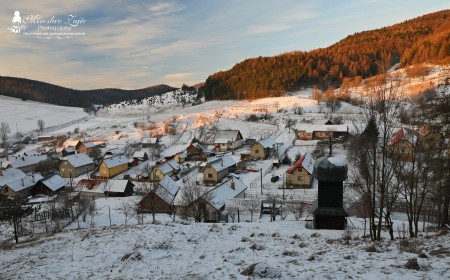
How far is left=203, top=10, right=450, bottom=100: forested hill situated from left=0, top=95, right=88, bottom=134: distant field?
6982 centimetres

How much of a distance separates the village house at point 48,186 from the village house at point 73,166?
9210mm

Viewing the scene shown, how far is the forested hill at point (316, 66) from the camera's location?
120938 mm

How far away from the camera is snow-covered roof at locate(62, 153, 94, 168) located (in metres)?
57.1

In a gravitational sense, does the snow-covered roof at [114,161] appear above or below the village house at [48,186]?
above

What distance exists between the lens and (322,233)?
1605 centimetres

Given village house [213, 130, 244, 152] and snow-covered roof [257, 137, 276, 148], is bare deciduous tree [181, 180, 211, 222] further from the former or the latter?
village house [213, 130, 244, 152]

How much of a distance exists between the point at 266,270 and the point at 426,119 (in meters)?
10.2

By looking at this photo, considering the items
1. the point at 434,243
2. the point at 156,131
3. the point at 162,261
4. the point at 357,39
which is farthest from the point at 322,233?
the point at 357,39

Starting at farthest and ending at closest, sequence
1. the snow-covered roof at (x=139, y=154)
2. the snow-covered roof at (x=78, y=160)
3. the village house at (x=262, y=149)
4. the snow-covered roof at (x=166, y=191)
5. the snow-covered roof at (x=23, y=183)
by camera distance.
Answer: the snow-covered roof at (x=139, y=154) < the snow-covered roof at (x=78, y=160) < the village house at (x=262, y=149) < the snow-covered roof at (x=23, y=183) < the snow-covered roof at (x=166, y=191)

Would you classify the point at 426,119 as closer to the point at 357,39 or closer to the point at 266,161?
the point at 266,161

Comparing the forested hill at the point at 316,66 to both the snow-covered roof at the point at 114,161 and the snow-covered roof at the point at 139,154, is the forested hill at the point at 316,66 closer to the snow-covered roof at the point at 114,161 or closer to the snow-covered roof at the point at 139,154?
the snow-covered roof at the point at 139,154

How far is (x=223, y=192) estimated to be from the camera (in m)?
31.8

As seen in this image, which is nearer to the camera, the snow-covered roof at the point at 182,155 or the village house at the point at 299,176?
the village house at the point at 299,176

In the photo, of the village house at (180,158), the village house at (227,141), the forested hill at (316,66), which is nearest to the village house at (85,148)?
the village house at (180,158)
